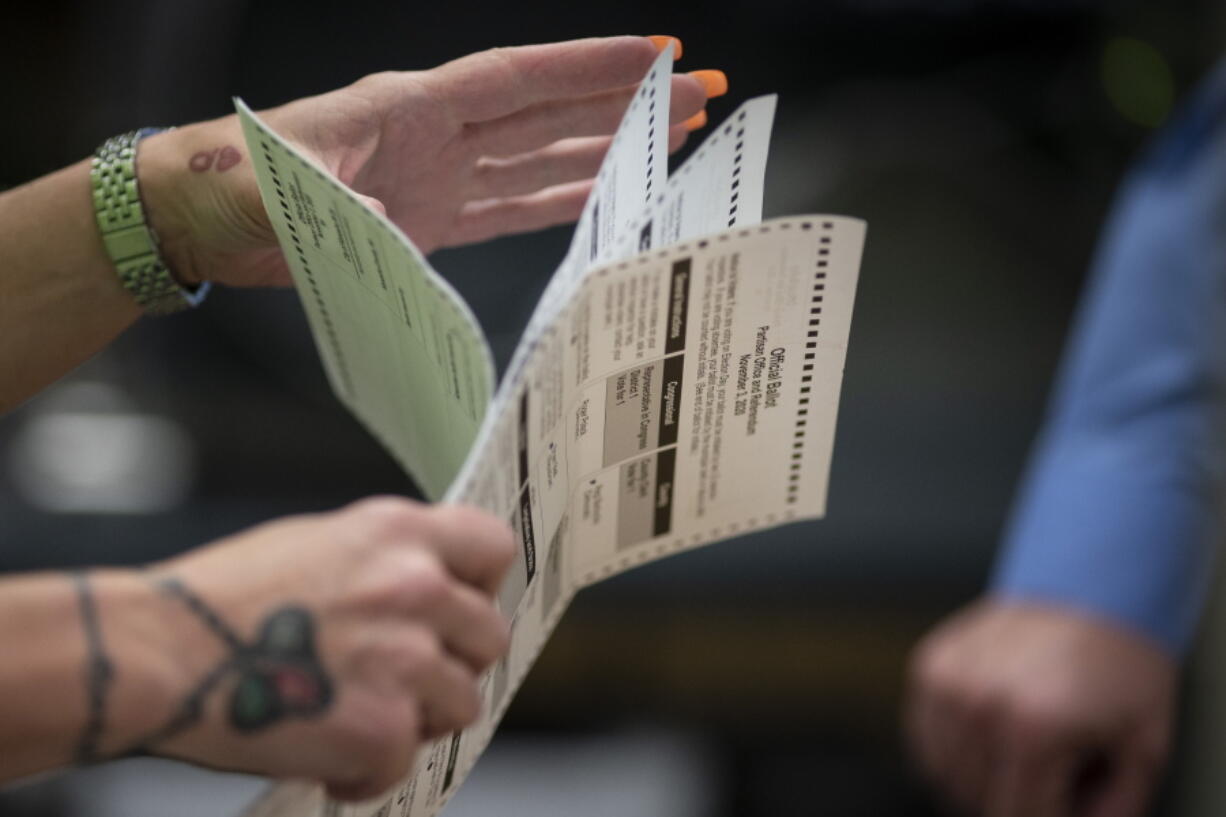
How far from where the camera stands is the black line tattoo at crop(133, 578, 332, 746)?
33 cm

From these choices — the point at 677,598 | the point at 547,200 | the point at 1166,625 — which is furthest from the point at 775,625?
the point at 547,200

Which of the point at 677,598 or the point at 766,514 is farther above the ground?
the point at 766,514

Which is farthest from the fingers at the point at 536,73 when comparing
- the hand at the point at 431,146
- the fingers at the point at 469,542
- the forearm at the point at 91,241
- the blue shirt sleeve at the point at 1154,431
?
the blue shirt sleeve at the point at 1154,431

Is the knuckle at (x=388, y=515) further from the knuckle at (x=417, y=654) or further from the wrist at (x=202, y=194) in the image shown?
the wrist at (x=202, y=194)

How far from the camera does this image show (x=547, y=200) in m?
0.63

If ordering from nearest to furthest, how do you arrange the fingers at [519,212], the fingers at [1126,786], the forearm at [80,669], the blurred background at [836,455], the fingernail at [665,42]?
the forearm at [80,669] → the fingernail at [665,42] → the fingers at [519,212] → the fingers at [1126,786] → the blurred background at [836,455]

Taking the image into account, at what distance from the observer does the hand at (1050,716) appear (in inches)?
38.3

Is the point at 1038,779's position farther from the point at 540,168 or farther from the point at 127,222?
the point at 127,222

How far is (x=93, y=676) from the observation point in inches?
12.7

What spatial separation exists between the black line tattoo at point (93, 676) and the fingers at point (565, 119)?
31 cm

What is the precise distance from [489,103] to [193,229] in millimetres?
153

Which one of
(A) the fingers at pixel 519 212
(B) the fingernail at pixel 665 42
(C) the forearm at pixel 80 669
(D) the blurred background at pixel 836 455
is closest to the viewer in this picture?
(C) the forearm at pixel 80 669

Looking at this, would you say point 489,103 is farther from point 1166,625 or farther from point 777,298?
point 1166,625

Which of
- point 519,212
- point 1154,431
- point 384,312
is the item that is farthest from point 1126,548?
point 384,312
